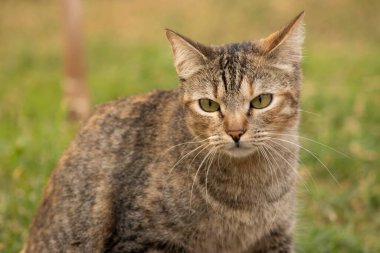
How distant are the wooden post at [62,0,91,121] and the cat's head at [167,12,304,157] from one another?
11.9ft

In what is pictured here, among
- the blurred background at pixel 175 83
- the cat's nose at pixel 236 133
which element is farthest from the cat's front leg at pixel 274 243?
the cat's nose at pixel 236 133

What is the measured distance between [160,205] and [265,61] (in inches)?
38.4

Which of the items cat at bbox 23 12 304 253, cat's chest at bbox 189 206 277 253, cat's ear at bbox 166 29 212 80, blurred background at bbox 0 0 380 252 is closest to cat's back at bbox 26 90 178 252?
cat at bbox 23 12 304 253

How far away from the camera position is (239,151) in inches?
139

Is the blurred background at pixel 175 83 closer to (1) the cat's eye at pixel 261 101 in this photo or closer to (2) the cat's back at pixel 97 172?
(1) the cat's eye at pixel 261 101

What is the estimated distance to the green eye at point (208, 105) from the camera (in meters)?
3.62

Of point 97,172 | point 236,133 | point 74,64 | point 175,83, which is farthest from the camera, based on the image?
point 175,83

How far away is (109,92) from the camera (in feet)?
27.2

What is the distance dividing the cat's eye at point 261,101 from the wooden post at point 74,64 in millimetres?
3887

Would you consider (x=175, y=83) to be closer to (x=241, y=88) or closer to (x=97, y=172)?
(x=97, y=172)

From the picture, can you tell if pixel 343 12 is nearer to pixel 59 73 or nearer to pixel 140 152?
pixel 59 73

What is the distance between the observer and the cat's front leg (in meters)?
3.94

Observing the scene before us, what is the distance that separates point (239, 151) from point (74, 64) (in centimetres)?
431

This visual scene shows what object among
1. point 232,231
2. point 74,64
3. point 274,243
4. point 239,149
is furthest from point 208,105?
point 74,64
